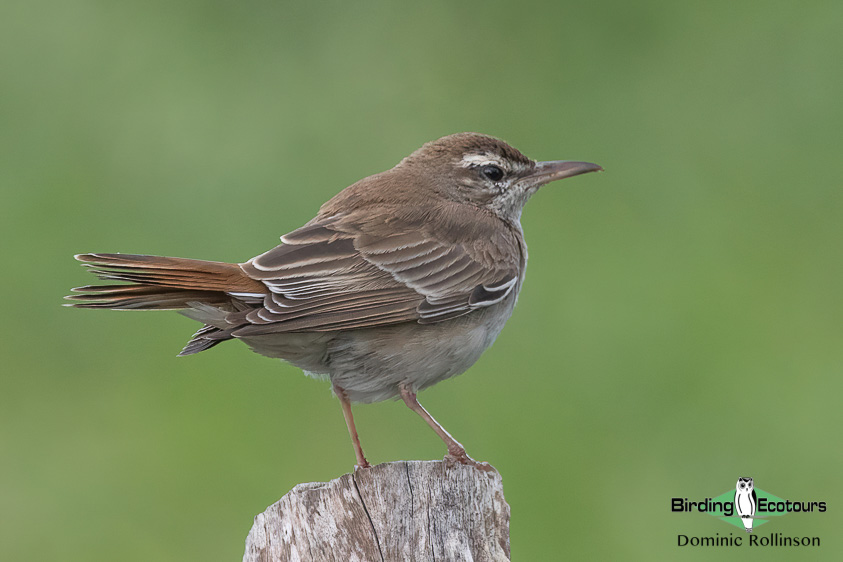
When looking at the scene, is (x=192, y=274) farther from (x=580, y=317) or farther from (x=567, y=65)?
(x=567, y=65)

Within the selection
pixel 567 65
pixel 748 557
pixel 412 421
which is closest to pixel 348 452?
pixel 412 421

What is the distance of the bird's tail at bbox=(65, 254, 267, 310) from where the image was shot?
17.5ft

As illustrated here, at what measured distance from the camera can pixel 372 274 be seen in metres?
5.88

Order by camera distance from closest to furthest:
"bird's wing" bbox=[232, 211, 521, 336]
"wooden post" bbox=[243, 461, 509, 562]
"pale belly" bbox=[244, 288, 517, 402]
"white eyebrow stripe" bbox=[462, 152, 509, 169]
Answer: "wooden post" bbox=[243, 461, 509, 562] → "bird's wing" bbox=[232, 211, 521, 336] → "pale belly" bbox=[244, 288, 517, 402] → "white eyebrow stripe" bbox=[462, 152, 509, 169]

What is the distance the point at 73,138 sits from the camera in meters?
9.55

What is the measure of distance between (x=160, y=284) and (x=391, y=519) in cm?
145

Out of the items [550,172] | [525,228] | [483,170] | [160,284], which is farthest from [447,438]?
[525,228]

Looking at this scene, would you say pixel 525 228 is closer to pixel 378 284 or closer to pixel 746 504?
pixel 746 504

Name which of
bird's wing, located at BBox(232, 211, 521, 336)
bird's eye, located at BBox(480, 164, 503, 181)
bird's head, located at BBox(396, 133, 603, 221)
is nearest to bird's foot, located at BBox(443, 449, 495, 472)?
bird's wing, located at BBox(232, 211, 521, 336)

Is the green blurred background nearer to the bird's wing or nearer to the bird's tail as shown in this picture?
the bird's wing

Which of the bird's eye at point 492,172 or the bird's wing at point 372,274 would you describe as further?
the bird's eye at point 492,172

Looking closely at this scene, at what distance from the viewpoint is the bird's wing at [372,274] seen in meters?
5.57

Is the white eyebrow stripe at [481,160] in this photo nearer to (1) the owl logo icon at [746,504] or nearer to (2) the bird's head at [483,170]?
(2) the bird's head at [483,170]

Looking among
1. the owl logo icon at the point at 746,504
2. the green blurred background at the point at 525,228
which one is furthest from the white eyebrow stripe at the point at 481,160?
the owl logo icon at the point at 746,504
